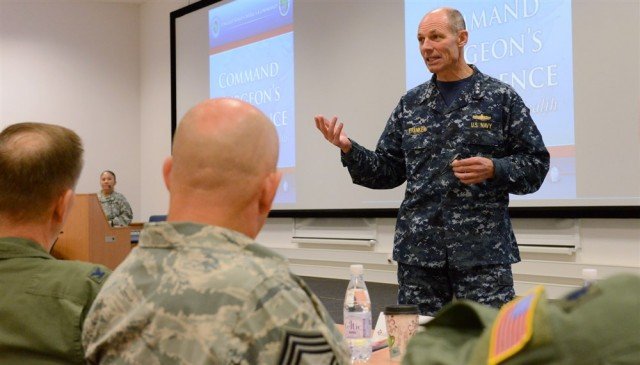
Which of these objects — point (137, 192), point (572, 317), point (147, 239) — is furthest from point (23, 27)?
point (572, 317)

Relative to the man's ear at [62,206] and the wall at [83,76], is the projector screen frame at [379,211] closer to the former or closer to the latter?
the wall at [83,76]

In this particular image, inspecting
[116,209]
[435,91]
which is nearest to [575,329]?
[435,91]

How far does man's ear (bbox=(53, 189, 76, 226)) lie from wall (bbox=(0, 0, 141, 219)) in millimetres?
8774

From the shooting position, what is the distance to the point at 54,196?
1538 mm

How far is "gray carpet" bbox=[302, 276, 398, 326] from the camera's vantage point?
5219mm

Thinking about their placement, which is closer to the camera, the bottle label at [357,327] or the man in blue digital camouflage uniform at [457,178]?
the bottle label at [357,327]

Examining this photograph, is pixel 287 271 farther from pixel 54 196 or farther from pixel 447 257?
pixel 447 257

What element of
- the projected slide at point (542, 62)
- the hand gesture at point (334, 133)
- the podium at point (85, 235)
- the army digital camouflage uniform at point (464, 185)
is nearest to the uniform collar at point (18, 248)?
the hand gesture at point (334, 133)

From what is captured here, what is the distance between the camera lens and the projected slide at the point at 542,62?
474 cm

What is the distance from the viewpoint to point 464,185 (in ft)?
7.54

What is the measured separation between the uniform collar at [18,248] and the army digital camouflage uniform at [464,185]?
1279mm

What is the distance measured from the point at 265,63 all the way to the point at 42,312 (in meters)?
6.21

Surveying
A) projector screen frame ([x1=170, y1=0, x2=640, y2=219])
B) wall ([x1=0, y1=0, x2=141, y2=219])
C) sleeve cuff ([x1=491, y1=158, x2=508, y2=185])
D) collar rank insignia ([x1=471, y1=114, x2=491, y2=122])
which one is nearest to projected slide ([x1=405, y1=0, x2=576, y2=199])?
projector screen frame ([x1=170, y1=0, x2=640, y2=219])

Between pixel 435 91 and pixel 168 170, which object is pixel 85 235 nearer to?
pixel 435 91
